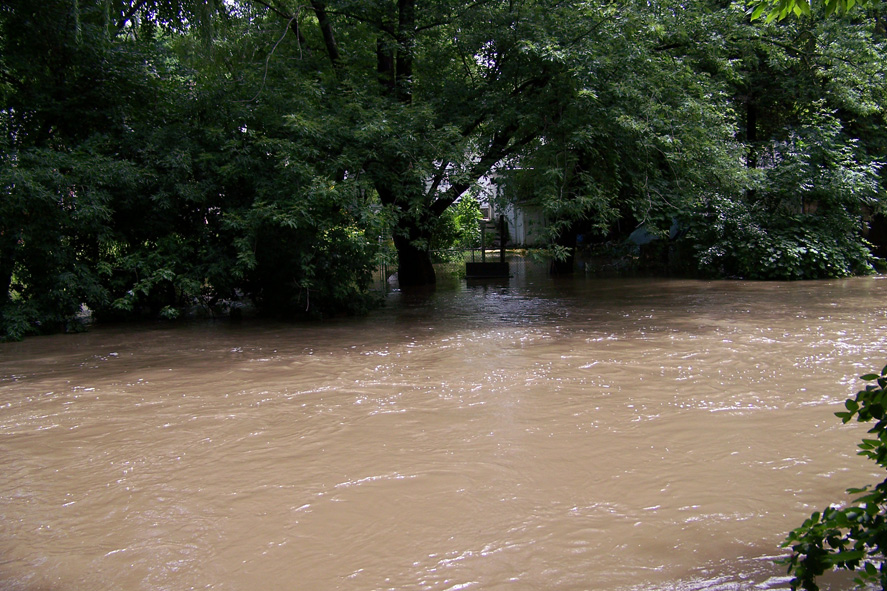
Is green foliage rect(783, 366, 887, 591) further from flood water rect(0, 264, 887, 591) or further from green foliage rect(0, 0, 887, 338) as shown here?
green foliage rect(0, 0, 887, 338)

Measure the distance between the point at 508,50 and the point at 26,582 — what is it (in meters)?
12.0

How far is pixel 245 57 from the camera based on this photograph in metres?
15.3

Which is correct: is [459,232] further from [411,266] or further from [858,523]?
[858,523]

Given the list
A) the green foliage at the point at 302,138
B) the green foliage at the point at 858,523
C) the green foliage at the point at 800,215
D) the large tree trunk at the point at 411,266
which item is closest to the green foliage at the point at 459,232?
the large tree trunk at the point at 411,266

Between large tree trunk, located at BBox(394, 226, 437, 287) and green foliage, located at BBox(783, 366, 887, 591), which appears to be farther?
large tree trunk, located at BBox(394, 226, 437, 287)

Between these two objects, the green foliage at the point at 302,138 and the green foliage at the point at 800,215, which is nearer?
the green foliage at the point at 302,138

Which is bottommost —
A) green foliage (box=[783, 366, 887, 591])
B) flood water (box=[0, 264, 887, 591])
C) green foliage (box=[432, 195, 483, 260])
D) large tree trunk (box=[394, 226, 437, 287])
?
flood water (box=[0, 264, 887, 591])

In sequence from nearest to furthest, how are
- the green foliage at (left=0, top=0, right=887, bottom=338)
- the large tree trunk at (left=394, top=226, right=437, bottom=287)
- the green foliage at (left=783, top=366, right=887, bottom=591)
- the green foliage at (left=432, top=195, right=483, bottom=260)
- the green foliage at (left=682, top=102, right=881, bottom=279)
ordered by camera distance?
the green foliage at (left=783, top=366, right=887, bottom=591) → the green foliage at (left=0, top=0, right=887, bottom=338) → the green foliage at (left=682, top=102, right=881, bottom=279) → the large tree trunk at (left=394, top=226, right=437, bottom=287) → the green foliage at (left=432, top=195, right=483, bottom=260)

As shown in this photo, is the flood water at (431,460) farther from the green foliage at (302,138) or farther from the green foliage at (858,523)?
the green foliage at (302,138)

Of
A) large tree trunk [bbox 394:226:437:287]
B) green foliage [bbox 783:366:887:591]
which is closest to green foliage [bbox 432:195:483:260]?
large tree trunk [bbox 394:226:437:287]

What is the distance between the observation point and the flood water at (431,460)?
3738 mm

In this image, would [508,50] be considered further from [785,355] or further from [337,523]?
[337,523]

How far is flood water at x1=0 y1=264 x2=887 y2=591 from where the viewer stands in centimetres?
374

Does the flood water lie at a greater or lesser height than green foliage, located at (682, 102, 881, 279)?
lesser
